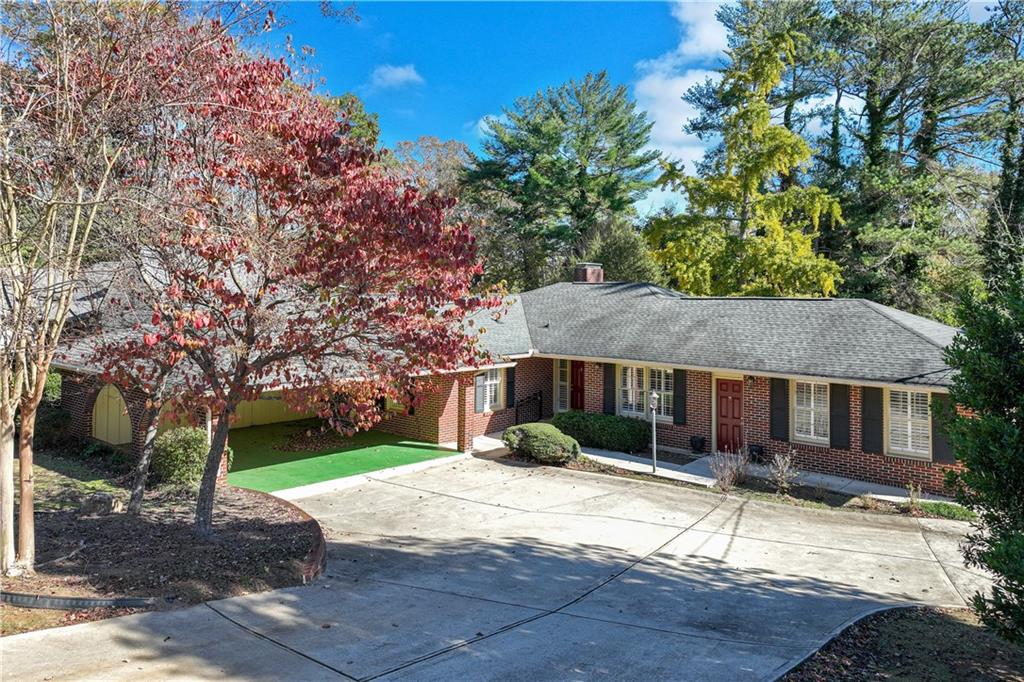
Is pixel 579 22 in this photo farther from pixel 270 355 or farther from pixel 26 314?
pixel 26 314

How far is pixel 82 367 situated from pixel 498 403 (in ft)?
38.2

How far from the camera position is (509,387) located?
2127cm

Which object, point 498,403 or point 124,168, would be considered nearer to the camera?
point 124,168

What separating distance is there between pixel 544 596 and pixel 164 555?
512 cm

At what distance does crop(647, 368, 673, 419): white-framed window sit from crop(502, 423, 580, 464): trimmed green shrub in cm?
350

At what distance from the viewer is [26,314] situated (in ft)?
23.4

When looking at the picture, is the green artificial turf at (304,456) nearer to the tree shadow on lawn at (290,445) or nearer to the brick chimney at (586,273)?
the tree shadow on lawn at (290,445)

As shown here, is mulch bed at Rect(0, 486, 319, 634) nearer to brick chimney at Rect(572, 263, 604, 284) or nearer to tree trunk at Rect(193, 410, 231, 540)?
tree trunk at Rect(193, 410, 231, 540)

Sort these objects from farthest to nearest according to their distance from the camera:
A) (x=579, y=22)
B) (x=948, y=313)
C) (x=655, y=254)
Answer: (x=655, y=254), (x=948, y=313), (x=579, y=22)

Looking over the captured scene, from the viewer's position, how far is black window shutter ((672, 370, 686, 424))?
61.0 ft

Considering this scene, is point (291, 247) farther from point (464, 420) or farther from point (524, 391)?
point (524, 391)

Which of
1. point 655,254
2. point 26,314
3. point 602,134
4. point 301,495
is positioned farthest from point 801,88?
point 26,314

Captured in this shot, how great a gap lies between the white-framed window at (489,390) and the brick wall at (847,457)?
302 inches

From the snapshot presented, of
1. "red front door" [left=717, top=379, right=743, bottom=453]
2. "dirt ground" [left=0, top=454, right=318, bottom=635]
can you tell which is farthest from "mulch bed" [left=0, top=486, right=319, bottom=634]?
"red front door" [left=717, top=379, right=743, bottom=453]
